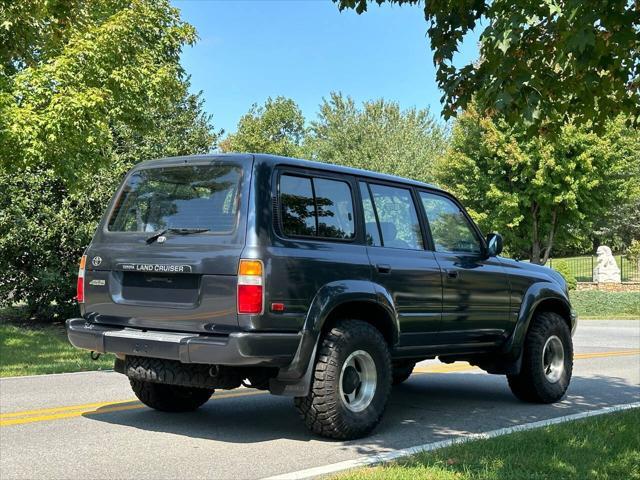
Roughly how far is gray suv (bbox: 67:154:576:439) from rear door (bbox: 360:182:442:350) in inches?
0.6

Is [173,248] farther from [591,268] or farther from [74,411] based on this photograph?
[591,268]

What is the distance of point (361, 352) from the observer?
19.9 ft

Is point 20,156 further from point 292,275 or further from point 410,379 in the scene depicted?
point 292,275

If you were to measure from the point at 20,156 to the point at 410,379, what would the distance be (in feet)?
21.6

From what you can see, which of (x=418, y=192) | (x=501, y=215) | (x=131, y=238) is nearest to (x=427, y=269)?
(x=418, y=192)

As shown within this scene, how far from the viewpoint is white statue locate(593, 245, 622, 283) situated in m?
33.2

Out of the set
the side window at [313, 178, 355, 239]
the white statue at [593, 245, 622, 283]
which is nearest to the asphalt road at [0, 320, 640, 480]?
the side window at [313, 178, 355, 239]

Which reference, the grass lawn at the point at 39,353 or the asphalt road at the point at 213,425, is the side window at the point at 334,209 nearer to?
the asphalt road at the point at 213,425

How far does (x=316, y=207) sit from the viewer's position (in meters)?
6.16

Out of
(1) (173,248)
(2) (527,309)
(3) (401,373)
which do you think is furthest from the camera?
(3) (401,373)

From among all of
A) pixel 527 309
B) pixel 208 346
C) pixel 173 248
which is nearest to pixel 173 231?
pixel 173 248

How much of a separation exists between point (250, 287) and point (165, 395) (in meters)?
2.14

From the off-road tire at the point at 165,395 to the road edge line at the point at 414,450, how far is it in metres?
2.20

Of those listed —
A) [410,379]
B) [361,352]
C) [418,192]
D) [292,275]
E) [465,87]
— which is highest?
[465,87]
